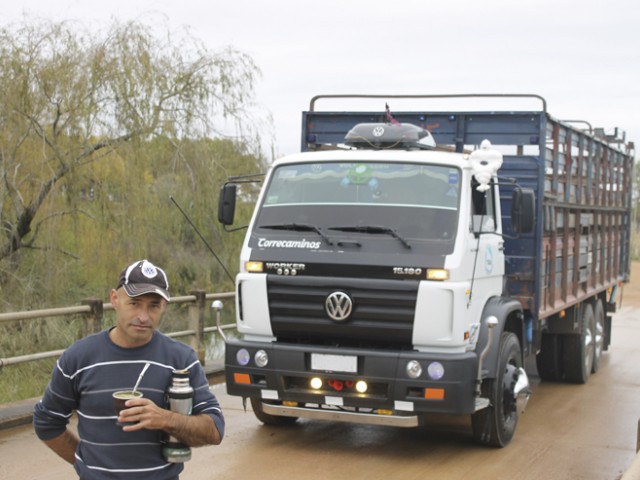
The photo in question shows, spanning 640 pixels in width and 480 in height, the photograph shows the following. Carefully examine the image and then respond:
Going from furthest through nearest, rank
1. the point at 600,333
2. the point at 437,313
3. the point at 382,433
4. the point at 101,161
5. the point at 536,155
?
the point at 101,161 → the point at 600,333 → the point at 536,155 → the point at 382,433 → the point at 437,313

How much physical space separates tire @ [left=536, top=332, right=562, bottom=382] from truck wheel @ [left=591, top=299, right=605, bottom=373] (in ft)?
3.33

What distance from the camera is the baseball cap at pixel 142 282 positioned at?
12.0ft

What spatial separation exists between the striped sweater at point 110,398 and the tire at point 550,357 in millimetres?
8836

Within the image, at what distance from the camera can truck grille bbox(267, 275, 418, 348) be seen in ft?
25.3

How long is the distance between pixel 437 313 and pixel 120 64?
10.8 m

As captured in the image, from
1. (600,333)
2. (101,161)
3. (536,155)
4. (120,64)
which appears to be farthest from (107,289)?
(536,155)

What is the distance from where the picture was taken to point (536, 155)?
9719 mm

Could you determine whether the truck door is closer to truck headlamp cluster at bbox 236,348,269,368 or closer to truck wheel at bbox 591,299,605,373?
truck headlamp cluster at bbox 236,348,269,368

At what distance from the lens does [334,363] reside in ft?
25.6

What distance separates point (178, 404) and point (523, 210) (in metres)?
5.48

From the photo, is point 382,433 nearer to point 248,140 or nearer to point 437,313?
point 437,313

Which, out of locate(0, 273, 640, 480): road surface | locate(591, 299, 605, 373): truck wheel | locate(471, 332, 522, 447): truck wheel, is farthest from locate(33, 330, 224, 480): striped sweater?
locate(591, 299, 605, 373): truck wheel

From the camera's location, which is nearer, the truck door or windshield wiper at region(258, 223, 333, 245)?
windshield wiper at region(258, 223, 333, 245)

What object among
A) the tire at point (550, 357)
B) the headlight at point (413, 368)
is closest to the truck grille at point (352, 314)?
the headlight at point (413, 368)
